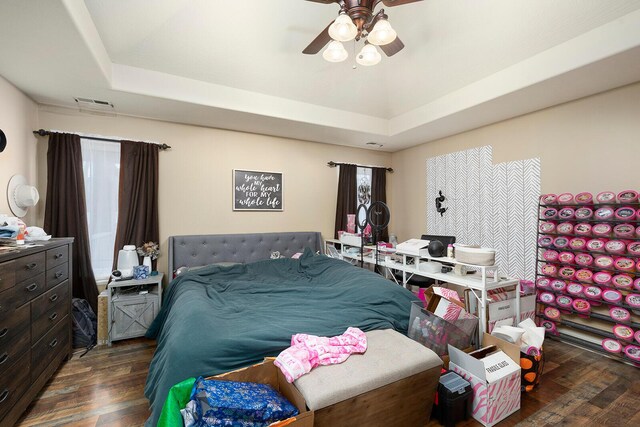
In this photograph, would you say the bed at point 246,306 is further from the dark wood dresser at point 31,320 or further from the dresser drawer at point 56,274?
the dresser drawer at point 56,274

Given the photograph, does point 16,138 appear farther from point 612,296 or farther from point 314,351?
point 612,296

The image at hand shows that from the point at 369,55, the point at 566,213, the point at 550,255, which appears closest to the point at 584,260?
the point at 550,255

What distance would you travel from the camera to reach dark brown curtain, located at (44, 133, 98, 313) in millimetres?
2844

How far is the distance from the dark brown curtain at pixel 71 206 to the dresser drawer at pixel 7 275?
4.70 feet

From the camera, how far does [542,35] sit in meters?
2.27

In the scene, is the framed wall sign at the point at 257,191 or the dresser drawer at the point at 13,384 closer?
the dresser drawer at the point at 13,384

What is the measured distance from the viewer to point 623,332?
2.44 meters

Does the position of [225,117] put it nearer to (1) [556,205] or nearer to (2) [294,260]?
(2) [294,260]

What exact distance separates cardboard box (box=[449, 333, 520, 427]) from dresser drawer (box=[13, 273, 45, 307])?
8.95ft

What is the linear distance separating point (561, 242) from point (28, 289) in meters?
4.41

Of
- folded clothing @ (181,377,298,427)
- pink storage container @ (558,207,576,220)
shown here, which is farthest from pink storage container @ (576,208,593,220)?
folded clothing @ (181,377,298,427)

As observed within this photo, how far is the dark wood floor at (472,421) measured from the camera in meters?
1.77

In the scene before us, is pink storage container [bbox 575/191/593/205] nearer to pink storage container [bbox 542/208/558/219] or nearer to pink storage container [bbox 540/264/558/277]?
pink storage container [bbox 542/208/558/219]

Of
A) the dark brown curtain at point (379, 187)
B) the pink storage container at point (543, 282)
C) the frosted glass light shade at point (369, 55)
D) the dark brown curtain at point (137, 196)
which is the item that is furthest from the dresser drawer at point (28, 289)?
the pink storage container at point (543, 282)
